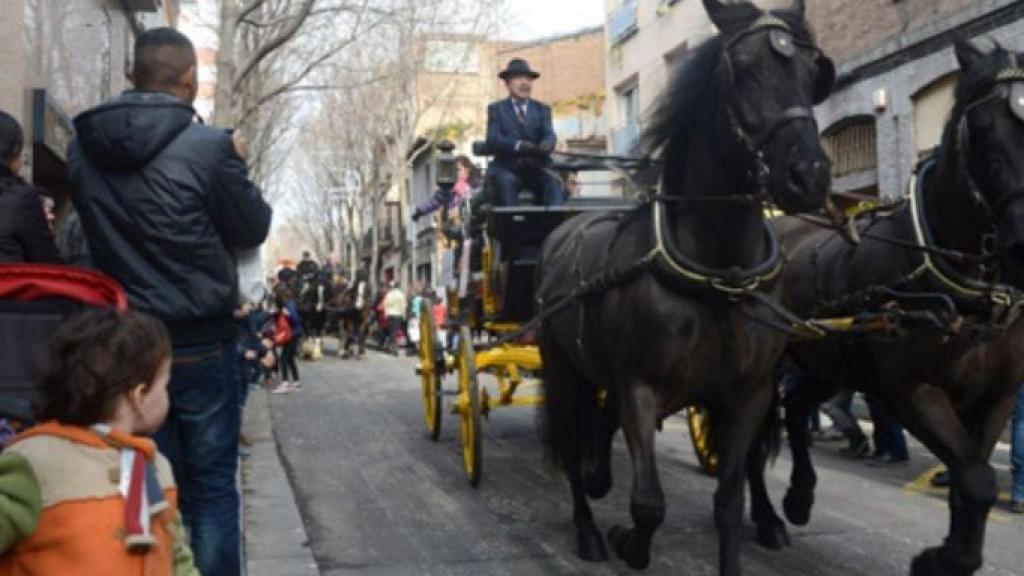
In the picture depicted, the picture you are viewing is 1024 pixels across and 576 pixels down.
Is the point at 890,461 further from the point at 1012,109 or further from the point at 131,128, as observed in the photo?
the point at 131,128

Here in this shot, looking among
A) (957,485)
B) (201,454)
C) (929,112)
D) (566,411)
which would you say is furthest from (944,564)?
(929,112)

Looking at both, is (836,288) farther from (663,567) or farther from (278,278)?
(278,278)

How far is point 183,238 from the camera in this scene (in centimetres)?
380

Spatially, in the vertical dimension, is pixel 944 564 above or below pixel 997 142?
below

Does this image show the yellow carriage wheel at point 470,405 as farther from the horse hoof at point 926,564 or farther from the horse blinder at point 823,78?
the horse blinder at point 823,78

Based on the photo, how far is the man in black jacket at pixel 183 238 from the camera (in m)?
→ 3.78

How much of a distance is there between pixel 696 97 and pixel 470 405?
11.7 ft

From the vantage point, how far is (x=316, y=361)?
24.5m

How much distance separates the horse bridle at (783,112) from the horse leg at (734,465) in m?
0.91

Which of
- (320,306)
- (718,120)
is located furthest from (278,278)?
(718,120)

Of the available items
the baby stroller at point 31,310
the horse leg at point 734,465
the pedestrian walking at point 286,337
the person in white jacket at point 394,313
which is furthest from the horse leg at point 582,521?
the person in white jacket at point 394,313

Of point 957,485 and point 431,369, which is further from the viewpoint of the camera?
point 431,369

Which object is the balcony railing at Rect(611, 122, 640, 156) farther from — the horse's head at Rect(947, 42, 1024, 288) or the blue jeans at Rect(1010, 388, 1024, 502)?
the horse's head at Rect(947, 42, 1024, 288)

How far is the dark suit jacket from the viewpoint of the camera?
8.20 m
